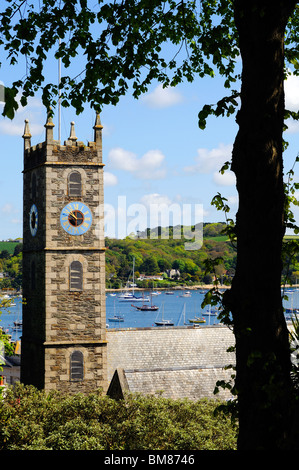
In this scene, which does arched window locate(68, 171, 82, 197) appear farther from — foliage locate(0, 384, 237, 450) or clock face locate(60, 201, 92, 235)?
foliage locate(0, 384, 237, 450)

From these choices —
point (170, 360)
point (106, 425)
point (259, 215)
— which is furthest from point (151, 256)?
point (259, 215)

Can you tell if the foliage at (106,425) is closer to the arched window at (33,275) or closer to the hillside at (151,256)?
the arched window at (33,275)

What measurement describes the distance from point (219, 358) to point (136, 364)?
5.15m

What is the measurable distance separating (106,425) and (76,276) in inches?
526

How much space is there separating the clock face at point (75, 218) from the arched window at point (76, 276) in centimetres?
164

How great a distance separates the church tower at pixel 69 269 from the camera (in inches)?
1283

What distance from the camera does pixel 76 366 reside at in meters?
32.6

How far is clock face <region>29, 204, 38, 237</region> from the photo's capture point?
34.5 metres

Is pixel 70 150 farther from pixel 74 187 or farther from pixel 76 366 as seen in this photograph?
pixel 76 366

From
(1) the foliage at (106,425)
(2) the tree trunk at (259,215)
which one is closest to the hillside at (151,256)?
(1) the foliage at (106,425)

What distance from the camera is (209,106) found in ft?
28.8

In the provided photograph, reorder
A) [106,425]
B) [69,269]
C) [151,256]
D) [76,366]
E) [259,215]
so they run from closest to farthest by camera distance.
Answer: [259,215] → [106,425] → [76,366] → [69,269] → [151,256]

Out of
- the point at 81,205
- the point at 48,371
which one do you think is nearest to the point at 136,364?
the point at 48,371

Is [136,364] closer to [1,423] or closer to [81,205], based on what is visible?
[81,205]
